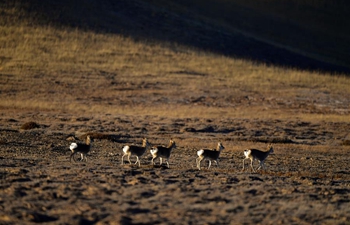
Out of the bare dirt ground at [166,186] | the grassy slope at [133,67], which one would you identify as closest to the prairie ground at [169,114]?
the bare dirt ground at [166,186]

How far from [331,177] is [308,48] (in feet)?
222

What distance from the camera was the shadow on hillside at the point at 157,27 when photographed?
7178cm

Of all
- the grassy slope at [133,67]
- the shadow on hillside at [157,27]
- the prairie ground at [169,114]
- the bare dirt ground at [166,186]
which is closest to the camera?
the bare dirt ground at [166,186]

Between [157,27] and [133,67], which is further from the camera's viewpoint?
[157,27]

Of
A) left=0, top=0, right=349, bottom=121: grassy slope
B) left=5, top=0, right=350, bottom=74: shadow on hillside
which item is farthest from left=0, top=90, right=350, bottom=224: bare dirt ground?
left=5, top=0, right=350, bottom=74: shadow on hillside

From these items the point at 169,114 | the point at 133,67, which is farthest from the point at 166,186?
the point at 133,67

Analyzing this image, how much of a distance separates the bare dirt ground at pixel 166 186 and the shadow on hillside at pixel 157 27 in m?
40.5

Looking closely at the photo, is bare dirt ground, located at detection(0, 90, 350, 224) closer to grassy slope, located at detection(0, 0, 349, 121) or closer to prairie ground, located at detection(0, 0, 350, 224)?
prairie ground, located at detection(0, 0, 350, 224)

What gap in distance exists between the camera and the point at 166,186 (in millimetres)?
16828

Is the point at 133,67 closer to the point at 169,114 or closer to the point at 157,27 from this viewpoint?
the point at 169,114

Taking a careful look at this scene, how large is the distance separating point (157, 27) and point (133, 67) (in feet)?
55.7

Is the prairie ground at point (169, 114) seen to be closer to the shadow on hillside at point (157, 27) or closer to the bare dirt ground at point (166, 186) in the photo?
the bare dirt ground at point (166, 186)

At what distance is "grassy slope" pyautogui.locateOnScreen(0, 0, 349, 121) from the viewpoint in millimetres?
49688

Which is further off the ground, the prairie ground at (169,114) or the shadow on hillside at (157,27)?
the shadow on hillside at (157,27)
